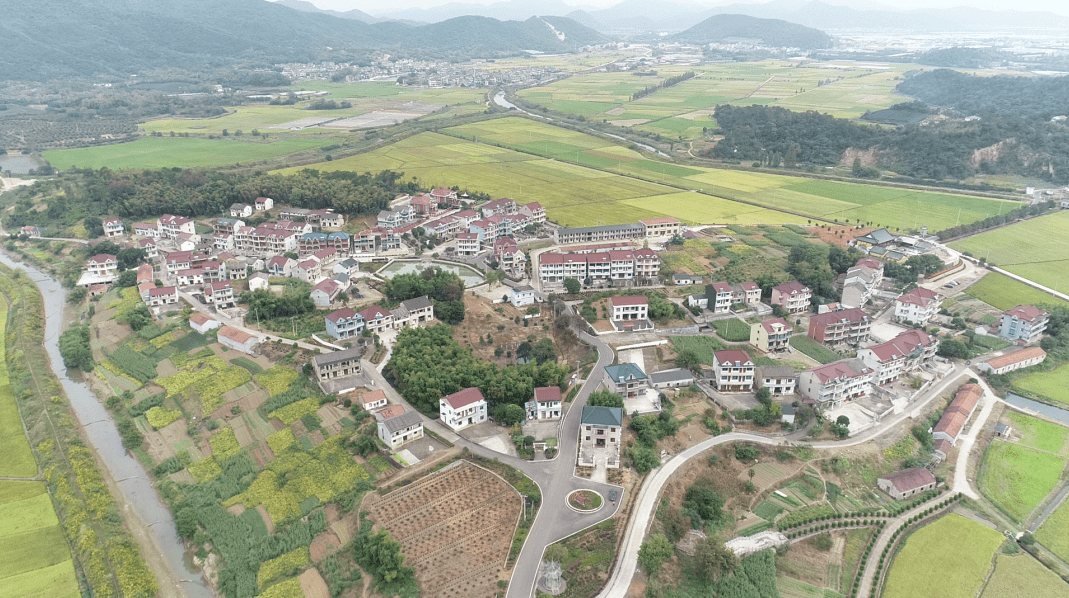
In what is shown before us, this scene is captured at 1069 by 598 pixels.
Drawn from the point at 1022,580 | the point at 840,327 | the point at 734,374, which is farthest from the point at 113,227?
the point at 1022,580

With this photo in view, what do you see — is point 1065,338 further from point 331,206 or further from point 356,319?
point 331,206

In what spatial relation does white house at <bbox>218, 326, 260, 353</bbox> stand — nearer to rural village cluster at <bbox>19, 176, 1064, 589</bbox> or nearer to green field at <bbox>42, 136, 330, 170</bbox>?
rural village cluster at <bbox>19, 176, 1064, 589</bbox>

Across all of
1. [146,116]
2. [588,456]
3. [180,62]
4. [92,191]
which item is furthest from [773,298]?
[180,62]

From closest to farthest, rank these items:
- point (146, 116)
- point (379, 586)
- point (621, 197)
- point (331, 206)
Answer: point (379, 586), point (331, 206), point (621, 197), point (146, 116)

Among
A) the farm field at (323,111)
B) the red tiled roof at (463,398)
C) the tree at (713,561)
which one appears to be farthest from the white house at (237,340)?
the farm field at (323,111)

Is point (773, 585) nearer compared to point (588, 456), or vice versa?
point (773, 585)

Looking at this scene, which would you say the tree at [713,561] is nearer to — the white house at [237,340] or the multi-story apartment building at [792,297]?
Answer: the multi-story apartment building at [792,297]

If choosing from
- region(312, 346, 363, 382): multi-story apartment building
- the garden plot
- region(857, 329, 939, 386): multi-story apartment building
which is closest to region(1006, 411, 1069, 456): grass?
region(857, 329, 939, 386): multi-story apartment building
